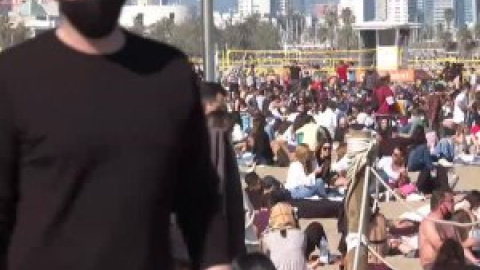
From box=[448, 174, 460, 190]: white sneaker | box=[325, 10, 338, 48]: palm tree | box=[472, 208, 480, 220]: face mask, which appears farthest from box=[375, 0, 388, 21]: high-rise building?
box=[472, 208, 480, 220]: face mask

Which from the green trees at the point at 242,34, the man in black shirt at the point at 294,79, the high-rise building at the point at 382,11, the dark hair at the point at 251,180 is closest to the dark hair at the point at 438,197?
the dark hair at the point at 251,180

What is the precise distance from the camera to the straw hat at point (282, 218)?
33.6 ft

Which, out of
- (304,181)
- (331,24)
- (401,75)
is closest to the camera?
(304,181)

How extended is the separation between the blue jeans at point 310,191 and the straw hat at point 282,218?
20.1 ft

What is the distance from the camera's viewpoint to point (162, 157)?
3059mm

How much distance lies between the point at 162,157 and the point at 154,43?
10.8 inches

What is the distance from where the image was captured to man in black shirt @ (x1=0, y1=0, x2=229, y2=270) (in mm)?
2994

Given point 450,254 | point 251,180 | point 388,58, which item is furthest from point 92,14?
point 388,58

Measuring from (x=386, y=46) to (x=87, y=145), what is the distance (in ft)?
202

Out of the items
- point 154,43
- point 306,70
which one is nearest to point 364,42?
point 306,70

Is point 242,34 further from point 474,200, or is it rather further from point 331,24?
point 474,200

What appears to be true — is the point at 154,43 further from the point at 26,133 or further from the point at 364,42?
the point at 364,42

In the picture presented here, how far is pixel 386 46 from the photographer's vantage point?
210 feet

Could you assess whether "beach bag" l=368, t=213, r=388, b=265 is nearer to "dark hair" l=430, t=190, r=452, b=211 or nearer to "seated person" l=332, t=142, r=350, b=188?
"dark hair" l=430, t=190, r=452, b=211
